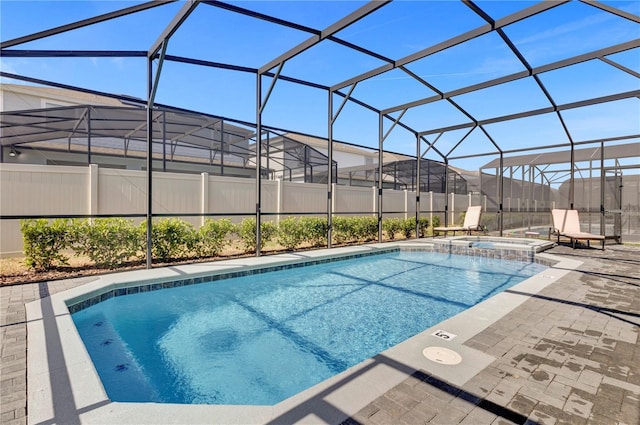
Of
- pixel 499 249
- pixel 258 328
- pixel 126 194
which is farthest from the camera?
pixel 499 249

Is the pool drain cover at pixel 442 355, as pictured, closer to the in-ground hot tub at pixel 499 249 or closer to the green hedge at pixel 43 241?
the green hedge at pixel 43 241

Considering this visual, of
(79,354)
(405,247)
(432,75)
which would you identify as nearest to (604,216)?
(405,247)

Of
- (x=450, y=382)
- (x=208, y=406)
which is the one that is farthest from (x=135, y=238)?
(x=450, y=382)

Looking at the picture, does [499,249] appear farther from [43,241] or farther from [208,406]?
[43,241]

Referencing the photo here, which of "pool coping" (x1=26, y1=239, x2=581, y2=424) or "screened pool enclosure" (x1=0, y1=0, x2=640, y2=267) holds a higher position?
"screened pool enclosure" (x1=0, y1=0, x2=640, y2=267)

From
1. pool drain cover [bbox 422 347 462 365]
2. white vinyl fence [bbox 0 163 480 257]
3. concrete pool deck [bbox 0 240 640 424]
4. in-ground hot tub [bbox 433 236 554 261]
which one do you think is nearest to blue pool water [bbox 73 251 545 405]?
concrete pool deck [bbox 0 240 640 424]

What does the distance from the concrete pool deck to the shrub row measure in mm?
2104

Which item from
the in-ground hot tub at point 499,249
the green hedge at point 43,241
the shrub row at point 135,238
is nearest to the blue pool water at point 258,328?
the shrub row at point 135,238

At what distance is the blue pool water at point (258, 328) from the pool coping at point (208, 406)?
390 mm

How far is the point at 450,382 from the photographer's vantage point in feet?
6.51

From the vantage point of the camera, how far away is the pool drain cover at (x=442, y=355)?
2.27 m

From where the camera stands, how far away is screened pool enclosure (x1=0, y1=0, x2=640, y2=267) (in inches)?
187

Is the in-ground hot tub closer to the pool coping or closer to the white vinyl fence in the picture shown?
the white vinyl fence

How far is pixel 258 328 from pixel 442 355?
2077 mm
